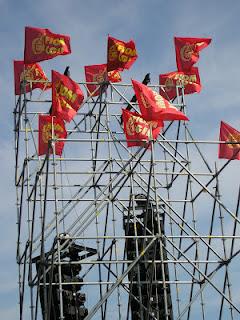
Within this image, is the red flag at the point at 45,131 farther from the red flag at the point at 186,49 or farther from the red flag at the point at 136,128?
the red flag at the point at 186,49

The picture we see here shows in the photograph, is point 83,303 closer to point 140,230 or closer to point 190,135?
point 140,230

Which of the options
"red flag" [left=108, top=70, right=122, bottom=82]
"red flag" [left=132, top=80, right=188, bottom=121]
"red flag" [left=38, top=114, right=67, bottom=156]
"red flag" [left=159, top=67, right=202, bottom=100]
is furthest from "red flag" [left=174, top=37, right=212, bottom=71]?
"red flag" [left=132, top=80, right=188, bottom=121]

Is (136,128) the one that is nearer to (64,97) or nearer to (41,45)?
(64,97)

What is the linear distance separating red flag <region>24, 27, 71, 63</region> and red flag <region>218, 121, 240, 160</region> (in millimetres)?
6116

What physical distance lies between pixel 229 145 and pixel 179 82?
150 inches

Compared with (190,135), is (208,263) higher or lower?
lower

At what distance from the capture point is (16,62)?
102 ft

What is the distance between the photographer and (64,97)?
25.7m

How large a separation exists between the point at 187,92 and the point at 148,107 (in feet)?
27.5

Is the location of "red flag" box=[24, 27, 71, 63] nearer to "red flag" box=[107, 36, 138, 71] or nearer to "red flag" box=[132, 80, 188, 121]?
"red flag" box=[107, 36, 138, 71]

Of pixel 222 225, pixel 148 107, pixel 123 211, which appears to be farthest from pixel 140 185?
pixel 148 107

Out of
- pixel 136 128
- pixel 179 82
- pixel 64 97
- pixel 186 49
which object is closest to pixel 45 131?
pixel 64 97

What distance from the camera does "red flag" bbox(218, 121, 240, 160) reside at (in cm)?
2677

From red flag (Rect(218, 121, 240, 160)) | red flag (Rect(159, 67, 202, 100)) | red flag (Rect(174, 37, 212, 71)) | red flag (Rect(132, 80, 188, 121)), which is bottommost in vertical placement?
red flag (Rect(218, 121, 240, 160))
